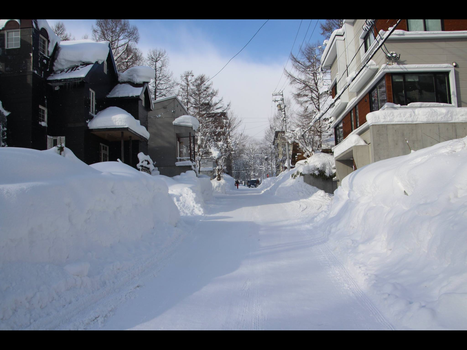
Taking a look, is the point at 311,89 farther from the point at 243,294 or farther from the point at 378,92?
the point at 243,294

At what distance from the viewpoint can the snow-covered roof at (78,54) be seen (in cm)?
1848

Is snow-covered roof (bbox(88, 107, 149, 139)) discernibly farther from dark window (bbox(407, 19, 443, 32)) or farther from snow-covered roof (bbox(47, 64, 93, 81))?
dark window (bbox(407, 19, 443, 32))

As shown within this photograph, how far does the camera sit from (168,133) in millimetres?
26453

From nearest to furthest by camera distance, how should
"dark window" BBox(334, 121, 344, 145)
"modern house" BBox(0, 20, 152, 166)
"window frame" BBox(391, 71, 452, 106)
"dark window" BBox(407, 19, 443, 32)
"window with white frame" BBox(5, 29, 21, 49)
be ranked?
"window frame" BBox(391, 71, 452, 106), "dark window" BBox(407, 19, 443, 32), "modern house" BBox(0, 20, 152, 166), "window with white frame" BBox(5, 29, 21, 49), "dark window" BBox(334, 121, 344, 145)

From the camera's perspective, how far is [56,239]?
436 cm

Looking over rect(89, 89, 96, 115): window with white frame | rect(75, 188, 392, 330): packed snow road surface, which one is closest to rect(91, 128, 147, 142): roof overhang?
rect(89, 89, 96, 115): window with white frame

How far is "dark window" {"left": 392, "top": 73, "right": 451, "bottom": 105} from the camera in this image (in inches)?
562

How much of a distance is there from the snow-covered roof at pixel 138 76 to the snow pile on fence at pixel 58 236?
17890 mm

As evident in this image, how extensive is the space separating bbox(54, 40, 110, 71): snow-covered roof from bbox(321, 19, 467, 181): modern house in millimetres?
15321

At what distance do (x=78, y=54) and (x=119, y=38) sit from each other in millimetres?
15592

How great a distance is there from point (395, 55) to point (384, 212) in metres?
11.3

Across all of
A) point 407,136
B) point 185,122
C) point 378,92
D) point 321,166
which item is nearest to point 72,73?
point 185,122

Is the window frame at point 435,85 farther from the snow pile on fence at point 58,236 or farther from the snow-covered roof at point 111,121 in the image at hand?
the snow-covered roof at point 111,121
